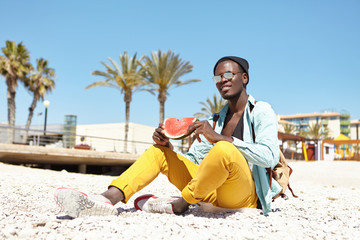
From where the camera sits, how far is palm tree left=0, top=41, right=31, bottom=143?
23664 millimetres

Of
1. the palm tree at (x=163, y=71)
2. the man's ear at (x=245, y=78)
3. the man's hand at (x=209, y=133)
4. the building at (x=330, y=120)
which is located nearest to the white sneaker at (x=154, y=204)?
the man's hand at (x=209, y=133)

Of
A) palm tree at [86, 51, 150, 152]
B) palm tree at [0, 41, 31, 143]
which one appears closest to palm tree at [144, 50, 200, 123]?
palm tree at [86, 51, 150, 152]

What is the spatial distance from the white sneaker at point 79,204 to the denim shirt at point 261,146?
1111 millimetres

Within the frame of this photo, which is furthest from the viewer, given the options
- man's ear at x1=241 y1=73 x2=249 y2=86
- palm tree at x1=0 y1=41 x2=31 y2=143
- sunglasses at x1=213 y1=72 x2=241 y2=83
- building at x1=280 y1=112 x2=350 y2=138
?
building at x1=280 y1=112 x2=350 y2=138

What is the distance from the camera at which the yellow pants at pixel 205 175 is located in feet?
7.71

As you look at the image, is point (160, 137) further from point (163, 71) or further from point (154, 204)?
point (163, 71)

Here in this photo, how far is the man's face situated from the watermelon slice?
1.32 feet

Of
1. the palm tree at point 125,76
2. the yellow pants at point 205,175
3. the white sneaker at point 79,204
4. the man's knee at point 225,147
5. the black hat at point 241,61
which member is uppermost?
the palm tree at point 125,76

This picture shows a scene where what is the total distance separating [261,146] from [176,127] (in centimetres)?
73

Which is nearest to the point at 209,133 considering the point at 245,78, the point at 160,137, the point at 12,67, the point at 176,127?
the point at 176,127

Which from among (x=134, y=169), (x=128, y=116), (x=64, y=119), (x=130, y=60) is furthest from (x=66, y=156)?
(x=64, y=119)

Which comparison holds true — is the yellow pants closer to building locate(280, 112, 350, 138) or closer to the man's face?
the man's face

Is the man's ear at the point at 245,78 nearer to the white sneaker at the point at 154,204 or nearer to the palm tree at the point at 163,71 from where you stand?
the white sneaker at the point at 154,204

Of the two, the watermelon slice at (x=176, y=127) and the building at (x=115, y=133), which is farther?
the building at (x=115, y=133)
